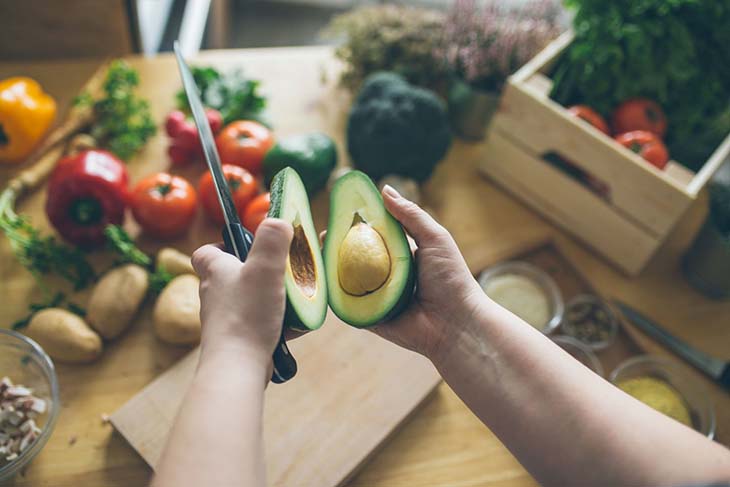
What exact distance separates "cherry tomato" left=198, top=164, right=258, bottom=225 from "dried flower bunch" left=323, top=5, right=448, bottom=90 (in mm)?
376

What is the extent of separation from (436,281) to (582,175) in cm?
51

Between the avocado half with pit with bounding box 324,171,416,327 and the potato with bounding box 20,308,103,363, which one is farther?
the potato with bounding box 20,308,103,363

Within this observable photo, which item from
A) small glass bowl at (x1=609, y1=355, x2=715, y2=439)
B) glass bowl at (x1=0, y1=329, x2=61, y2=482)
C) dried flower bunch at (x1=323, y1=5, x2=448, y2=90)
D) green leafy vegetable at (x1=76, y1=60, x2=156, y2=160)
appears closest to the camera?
glass bowl at (x1=0, y1=329, x2=61, y2=482)

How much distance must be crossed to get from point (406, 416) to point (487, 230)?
42cm

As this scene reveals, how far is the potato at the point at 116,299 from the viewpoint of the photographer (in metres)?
0.90

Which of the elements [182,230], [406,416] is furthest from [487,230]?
[182,230]

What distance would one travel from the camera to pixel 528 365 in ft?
2.15

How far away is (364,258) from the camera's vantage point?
677 millimetres

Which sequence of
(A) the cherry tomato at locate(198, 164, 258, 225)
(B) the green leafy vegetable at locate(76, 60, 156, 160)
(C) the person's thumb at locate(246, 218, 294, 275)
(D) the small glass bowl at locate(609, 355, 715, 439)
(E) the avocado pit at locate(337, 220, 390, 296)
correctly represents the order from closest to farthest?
(C) the person's thumb at locate(246, 218, 294, 275) → (E) the avocado pit at locate(337, 220, 390, 296) → (D) the small glass bowl at locate(609, 355, 715, 439) → (A) the cherry tomato at locate(198, 164, 258, 225) → (B) the green leafy vegetable at locate(76, 60, 156, 160)

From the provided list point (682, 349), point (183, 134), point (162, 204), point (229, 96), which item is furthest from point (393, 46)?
point (682, 349)

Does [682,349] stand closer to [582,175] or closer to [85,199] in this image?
[582,175]

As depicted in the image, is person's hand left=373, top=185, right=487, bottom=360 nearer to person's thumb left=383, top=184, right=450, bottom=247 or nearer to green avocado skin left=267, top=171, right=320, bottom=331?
person's thumb left=383, top=184, right=450, bottom=247

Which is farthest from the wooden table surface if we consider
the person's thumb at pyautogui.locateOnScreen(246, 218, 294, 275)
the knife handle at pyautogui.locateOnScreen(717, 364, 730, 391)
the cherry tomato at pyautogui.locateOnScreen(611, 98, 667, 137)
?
the person's thumb at pyautogui.locateOnScreen(246, 218, 294, 275)

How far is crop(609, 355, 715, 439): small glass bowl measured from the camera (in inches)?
36.2
